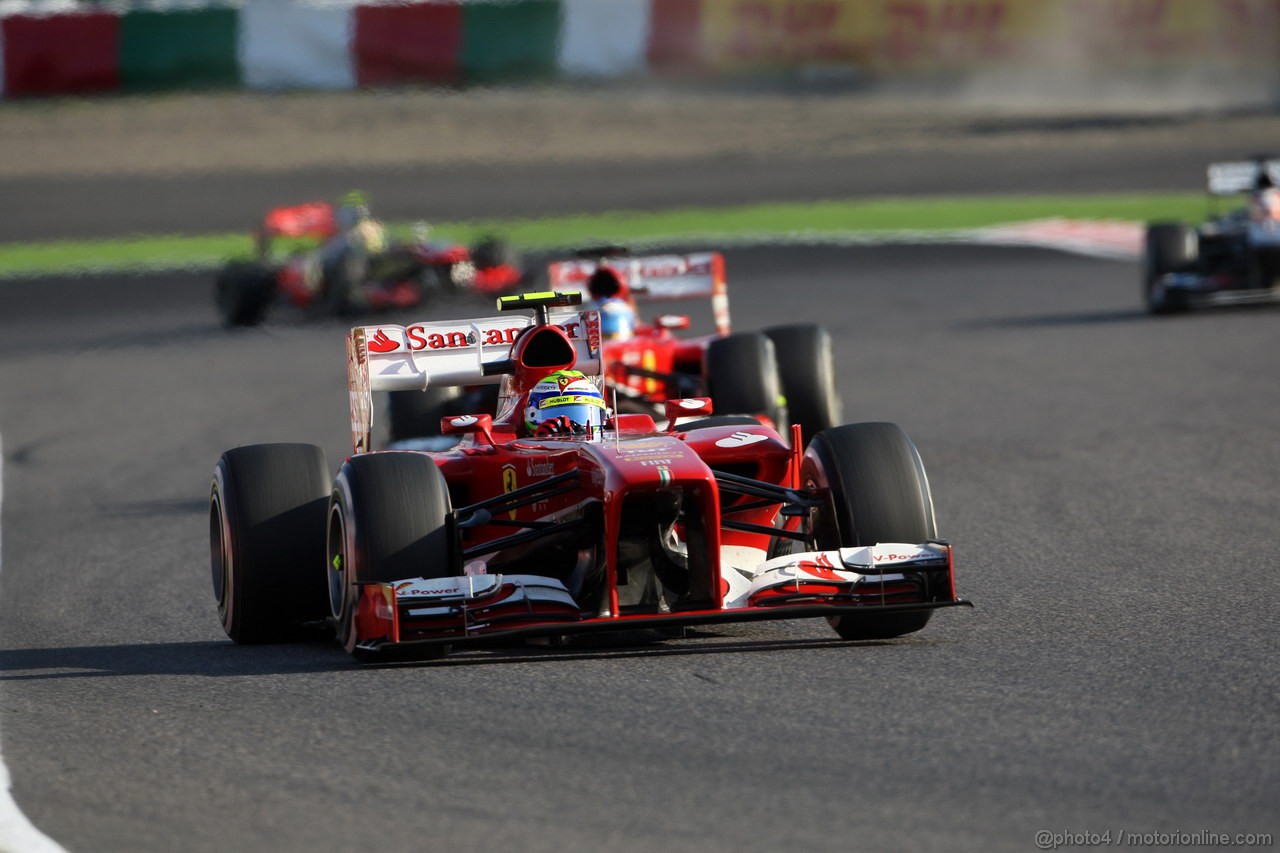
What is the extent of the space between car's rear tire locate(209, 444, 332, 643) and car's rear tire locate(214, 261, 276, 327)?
1544 centimetres

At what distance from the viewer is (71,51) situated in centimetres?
3475

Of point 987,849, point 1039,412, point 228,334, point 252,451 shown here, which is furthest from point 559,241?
point 987,849

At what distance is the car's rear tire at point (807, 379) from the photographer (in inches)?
488

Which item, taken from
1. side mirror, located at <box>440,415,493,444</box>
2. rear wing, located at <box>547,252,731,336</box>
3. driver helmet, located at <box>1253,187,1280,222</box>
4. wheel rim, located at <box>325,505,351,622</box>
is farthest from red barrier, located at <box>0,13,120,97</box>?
wheel rim, located at <box>325,505,351,622</box>

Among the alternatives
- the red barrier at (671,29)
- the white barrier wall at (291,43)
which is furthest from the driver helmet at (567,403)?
→ the red barrier at (671,29)

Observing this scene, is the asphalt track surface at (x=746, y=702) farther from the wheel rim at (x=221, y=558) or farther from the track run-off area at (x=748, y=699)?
the wheel rim at (x=221, y=558)

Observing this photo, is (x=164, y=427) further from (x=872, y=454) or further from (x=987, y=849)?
(x=987, y=849)

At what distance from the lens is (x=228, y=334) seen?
23156 mm

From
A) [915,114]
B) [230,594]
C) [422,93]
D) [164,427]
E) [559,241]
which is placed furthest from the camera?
[915,114]

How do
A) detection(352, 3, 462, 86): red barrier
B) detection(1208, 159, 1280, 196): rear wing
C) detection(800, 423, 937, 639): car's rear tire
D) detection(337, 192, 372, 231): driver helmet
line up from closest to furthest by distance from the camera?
detection(800, 423, 937, 639): car's rear tire → detection(1208, 159, 1280, 196): rear wing → detection(337, 192, 372, 231): driver helmet → detection(352, 3, 462, 86): red barrier

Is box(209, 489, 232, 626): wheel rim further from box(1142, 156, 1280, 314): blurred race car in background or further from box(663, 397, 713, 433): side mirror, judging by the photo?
box(1142, 156, 1280, 314): blurred race car in background

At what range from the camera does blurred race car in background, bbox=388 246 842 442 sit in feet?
39.5

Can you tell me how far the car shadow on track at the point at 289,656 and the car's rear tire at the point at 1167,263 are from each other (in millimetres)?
12918

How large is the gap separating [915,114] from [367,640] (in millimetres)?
32918
